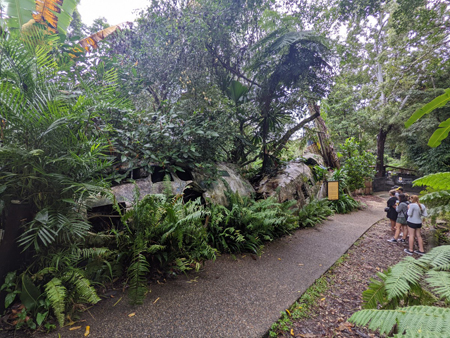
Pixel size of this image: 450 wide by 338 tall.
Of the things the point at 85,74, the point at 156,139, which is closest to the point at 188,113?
the point at 156,139

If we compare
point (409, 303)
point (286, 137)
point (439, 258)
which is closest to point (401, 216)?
point (286, 137)

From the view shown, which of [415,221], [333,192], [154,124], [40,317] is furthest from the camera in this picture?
[333,192]

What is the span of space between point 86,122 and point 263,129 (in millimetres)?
4851

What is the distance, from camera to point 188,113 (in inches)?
196

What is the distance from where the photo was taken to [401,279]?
1830 mm

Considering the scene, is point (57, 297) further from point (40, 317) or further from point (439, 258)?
point (439, 258)

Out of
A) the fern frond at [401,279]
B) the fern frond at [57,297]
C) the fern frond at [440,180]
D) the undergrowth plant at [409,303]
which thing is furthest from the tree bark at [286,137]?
the fern frond at [57,297]

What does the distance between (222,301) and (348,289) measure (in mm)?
1928

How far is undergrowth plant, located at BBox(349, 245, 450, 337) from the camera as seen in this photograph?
110 cm

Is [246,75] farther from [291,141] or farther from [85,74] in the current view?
[85,74]

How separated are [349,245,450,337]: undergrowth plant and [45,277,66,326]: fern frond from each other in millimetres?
2146

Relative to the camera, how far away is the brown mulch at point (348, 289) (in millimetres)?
2150

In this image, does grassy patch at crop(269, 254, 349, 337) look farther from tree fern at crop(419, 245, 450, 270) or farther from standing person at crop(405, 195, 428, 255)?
standing person at crop(405, 195, 428, 255)

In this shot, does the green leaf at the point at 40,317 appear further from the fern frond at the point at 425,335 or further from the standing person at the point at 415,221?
the standing person at the point at 415,221
